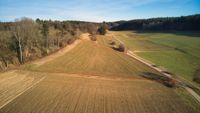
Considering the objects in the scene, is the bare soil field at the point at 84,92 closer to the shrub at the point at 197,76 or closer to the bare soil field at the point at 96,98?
the bare soil field at the point at 96,98

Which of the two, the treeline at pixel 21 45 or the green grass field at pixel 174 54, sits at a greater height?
the treeline at pixel 21 45

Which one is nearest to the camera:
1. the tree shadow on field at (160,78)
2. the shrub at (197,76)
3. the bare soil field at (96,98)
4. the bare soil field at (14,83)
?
the bare soil field at (96,98)

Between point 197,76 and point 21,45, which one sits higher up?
point 21,45

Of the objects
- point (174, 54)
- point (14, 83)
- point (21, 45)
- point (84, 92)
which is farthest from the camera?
point (174, 54)

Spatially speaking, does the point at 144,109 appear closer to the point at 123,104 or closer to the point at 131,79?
the point at 123,104

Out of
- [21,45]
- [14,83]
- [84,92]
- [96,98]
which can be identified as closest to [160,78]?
[96,98]

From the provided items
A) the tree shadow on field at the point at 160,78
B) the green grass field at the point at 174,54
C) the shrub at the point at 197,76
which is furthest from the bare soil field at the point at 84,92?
the green grass field at the point at 174,54

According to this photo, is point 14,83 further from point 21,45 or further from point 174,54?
point 174,54

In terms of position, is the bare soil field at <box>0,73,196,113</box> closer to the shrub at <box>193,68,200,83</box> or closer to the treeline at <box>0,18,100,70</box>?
the shrub at <box>193,68,200,83</box>

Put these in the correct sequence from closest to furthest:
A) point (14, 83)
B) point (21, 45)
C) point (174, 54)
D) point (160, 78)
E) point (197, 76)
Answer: point (14, 83) < point (160, 78) < point (197, 76) < point (21, 45) < point (174, 54)
